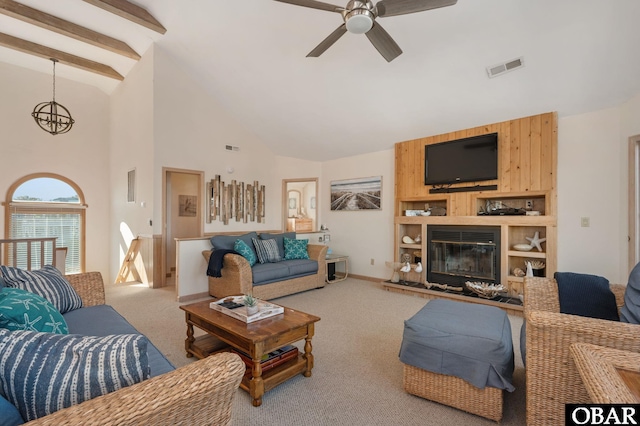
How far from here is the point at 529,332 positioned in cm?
152

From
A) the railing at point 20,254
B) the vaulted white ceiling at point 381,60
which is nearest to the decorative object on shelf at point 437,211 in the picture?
the vaulted white ceiling at point 381,60

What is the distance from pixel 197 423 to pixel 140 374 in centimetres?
22

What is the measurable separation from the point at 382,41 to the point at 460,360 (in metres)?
2.43

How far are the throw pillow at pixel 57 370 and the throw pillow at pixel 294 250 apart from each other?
393 centimetres

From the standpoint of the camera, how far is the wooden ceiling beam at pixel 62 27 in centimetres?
390

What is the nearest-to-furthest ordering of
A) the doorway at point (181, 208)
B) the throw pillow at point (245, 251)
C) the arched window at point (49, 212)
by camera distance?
the throw pillow at point (245, 251), the arched window at point (49, 212), the doorway at point (181, 208)

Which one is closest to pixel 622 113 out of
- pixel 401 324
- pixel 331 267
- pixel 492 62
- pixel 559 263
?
pixel 492 62

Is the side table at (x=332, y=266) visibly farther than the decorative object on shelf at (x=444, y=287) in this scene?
Yes

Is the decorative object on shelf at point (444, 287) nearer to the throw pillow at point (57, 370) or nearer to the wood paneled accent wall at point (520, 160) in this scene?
the wood paneled accent wall at point (520, 160)

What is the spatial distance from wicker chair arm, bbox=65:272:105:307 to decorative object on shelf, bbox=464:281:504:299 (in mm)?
4089

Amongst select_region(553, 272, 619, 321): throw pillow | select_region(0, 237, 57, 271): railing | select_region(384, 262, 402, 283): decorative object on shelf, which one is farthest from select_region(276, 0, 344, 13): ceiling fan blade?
select_region(0, 237, 57, 271): railing

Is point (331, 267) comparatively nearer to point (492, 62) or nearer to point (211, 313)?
point (211, 313)

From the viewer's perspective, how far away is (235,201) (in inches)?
231

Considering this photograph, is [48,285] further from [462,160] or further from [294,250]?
[462,160]
